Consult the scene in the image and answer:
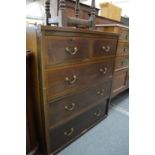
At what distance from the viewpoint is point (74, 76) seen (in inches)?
42.4

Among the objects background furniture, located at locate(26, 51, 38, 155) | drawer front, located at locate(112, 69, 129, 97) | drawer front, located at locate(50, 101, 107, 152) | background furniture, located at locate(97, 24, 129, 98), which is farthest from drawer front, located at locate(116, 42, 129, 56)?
background furniture, located at locate(26, 51, 38, 155)

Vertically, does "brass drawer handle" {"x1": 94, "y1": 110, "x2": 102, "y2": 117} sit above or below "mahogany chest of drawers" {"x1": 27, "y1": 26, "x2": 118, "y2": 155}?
below

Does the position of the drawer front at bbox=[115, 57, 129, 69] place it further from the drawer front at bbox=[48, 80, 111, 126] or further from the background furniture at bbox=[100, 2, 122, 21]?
the background furniture at bbox=[100, 2, 122, 21]

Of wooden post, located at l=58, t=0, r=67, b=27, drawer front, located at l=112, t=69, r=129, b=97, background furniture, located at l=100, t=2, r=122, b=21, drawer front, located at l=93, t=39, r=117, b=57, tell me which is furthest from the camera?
background furniture, located at l=100, t=2, r=122, b=21

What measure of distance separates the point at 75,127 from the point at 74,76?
1.67 ft

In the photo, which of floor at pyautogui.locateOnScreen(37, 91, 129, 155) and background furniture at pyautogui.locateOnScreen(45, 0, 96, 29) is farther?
floor at pyautogui.locateOnScreen(37, 91, 129, 155)

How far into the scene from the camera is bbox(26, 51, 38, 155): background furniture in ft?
3.11

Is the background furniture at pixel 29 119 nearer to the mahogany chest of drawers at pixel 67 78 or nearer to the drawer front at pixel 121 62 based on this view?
the mahogany chest of drawers at pixel 67 78

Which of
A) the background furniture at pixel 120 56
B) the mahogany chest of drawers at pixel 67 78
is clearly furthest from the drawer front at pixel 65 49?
the background furniture at pixel 120 56

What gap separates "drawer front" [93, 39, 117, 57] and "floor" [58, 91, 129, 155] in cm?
79
